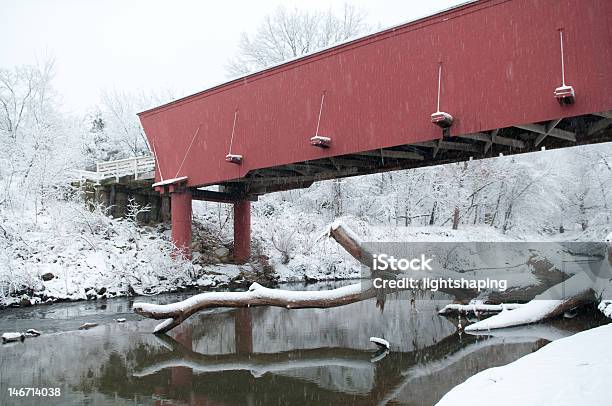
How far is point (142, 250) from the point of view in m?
17.8

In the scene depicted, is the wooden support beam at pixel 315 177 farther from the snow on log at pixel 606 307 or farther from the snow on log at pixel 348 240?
the snow on log at pixel 606 307

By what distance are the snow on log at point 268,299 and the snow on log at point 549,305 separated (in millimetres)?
3019

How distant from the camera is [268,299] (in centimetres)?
958

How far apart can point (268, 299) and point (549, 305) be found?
6217 millimetres

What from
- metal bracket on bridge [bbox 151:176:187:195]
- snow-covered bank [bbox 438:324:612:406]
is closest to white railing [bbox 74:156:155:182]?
metal bracket on bridge [bbox 151:176:187:195]

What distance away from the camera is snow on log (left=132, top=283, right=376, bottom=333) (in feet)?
30.7

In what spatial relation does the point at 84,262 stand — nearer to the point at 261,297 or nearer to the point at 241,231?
the point at 241,231

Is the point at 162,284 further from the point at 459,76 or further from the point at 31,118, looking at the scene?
the point at 31,118

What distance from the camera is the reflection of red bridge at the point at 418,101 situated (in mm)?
9867

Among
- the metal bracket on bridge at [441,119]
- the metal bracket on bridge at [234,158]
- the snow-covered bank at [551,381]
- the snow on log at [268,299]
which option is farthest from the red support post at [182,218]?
the snow-covered bank at [551,381]

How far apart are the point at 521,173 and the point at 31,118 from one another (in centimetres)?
2778

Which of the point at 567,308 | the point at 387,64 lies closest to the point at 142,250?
the point at 387,64

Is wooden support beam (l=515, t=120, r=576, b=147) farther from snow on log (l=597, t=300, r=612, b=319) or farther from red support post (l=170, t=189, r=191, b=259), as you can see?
red support post (l=170, t=189, r=191, b=259)

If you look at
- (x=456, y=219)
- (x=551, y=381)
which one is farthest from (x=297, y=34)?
(x=551, y=381)
